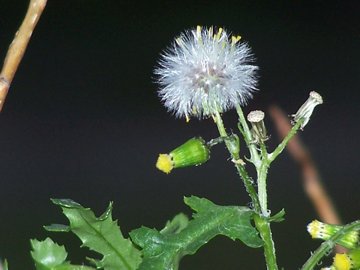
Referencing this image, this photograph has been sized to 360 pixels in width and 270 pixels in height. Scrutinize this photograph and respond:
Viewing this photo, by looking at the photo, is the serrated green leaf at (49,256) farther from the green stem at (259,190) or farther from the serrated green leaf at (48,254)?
the green stem at (259,190)

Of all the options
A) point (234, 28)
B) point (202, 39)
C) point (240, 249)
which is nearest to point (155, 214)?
point (240, 249)

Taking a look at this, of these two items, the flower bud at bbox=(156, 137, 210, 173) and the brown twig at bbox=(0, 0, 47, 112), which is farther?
the flower bud at bbox=(156, 137, 210, 173)

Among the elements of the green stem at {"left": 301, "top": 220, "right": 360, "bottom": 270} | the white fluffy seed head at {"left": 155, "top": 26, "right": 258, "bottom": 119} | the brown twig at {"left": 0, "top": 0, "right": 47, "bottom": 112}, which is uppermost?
the brown twig at {"left": 0, "top": 0, "right": 47, "bottom": 112}

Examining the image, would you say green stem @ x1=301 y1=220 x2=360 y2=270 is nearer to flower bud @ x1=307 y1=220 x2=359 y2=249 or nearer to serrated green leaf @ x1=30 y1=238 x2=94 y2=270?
flower bud @ x1=307 y1=220 x2=359 y2=249

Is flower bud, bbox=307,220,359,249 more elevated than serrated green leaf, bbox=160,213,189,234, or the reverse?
serrated green leaf, bbox=160,213,189,234

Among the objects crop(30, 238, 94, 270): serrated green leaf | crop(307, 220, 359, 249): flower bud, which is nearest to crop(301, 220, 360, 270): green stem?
crop(307, 220, 359, 249): flower bud

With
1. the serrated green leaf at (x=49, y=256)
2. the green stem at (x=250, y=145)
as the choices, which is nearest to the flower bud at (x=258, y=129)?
the green stem at (x=250, y=145)
